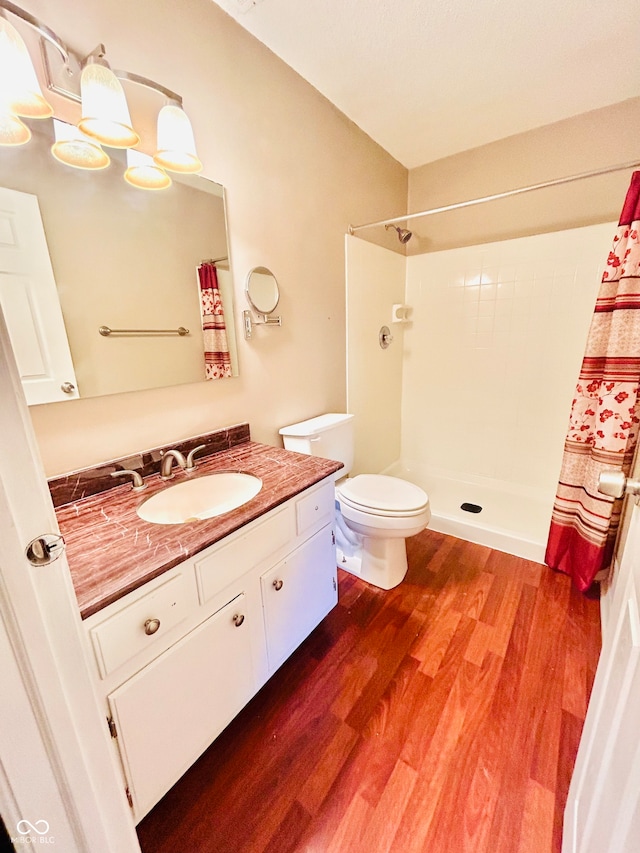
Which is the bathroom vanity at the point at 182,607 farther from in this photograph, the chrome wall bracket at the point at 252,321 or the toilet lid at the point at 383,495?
the chrome wall bracket at the point at 252,321

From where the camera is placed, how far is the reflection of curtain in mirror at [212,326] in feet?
4.35

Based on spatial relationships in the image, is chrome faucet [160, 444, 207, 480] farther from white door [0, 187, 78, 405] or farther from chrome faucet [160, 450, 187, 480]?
white door [0, 187, 78, 405]

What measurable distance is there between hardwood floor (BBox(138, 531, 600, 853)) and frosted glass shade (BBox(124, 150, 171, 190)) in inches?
71.6

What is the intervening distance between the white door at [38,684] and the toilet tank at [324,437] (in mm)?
1129

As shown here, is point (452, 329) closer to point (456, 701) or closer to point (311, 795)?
point (456, 701)

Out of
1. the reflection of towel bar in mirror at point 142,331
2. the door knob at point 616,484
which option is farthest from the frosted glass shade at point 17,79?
the door knob at point 616,484

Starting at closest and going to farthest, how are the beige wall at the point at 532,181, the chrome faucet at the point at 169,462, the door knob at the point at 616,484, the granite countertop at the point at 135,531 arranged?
the door knob at the point at 616,484 → the granite countertop at the point at 135,531 → the chrome faucet at the point at 169,462 → the beige wall at the point at 532,181

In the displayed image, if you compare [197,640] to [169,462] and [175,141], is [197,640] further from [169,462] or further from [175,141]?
[175,141]

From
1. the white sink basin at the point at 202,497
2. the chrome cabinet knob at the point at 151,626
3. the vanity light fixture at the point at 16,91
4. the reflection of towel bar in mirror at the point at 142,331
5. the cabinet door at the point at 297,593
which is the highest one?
the vanity light fixture at the point at 16,91

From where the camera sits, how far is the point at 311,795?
38.6 inches

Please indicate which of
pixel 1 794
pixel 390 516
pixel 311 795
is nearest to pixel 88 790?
pixel 1 794

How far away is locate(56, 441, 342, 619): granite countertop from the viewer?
2.37 ft

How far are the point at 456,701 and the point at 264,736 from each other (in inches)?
26.5

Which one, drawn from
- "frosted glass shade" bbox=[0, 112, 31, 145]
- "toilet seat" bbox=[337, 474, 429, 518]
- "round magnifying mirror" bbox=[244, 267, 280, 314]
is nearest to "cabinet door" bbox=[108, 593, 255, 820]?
"toilet seat" bbox=[337, 474, 429, 518]
